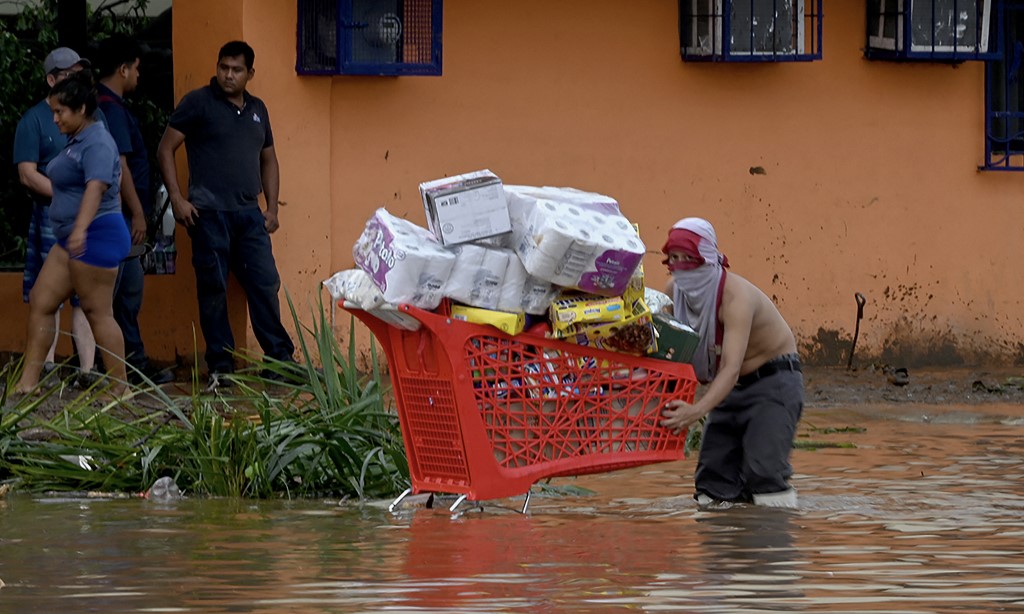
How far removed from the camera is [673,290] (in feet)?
24.5

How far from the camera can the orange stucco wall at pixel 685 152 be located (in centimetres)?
1226

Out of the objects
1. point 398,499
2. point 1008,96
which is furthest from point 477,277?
point 1008,96

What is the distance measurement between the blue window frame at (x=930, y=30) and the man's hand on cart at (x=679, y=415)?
6.92 m

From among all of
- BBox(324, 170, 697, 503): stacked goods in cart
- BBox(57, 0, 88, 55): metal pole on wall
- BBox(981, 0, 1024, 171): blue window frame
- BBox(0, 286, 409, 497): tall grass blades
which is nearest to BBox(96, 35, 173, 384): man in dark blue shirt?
Answer: BBox(57, 0, 88, 55): metal pole on wall

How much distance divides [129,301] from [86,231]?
64.4 inches

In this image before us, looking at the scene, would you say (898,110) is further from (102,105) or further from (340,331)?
(102,105)

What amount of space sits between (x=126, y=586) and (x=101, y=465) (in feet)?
8.37

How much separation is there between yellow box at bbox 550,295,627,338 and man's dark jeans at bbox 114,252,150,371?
5.41 m

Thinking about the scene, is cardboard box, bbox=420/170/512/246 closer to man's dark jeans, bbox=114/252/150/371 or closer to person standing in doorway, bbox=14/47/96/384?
person standing in doorway, bbox=14/47/96/384

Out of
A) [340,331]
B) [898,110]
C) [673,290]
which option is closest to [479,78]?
[340,331]

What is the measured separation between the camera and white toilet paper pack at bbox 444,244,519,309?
667 cm

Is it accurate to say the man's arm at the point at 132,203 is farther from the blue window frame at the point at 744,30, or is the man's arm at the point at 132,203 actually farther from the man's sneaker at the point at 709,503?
the man's sneaker at the point at 709,503

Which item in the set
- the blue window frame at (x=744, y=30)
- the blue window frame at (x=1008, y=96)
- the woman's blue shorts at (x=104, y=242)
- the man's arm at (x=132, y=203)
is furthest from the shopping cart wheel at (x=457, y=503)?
the blue window frame at (x=1008, y=96)

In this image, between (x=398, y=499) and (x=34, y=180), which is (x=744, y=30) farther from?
(x=398, y=499)
